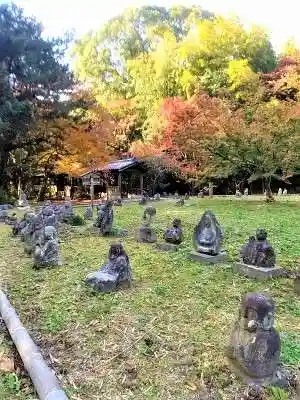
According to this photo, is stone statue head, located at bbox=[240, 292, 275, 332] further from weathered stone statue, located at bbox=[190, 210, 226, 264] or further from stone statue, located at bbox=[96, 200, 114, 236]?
stone statue, located at bbox=[96, 200, 114, 236]

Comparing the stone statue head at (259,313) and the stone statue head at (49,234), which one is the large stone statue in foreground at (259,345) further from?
the stone statue head at (49,234)

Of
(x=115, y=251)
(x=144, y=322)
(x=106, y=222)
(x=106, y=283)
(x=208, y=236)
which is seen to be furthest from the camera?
(x=106, y=222)

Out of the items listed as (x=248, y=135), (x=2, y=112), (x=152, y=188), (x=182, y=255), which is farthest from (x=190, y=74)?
(x=182, y=255)

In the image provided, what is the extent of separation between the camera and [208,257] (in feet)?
21.9

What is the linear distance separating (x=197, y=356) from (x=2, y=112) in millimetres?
15240

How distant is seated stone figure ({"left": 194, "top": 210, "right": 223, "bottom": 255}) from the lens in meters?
6.81

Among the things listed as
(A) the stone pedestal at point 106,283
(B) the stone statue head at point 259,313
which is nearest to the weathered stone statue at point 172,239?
(A) the stone pedestal at point 106,283

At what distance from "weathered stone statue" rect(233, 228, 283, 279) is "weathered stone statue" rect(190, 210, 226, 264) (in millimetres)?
657

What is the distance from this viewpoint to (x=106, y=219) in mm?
9664

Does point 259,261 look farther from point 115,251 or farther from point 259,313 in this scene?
point 259,313

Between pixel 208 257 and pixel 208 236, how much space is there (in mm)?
385

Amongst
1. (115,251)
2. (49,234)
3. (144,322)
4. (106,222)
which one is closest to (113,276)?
(115,251)

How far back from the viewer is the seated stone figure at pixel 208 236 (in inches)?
268

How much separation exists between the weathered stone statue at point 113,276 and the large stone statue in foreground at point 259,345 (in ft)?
7.54
